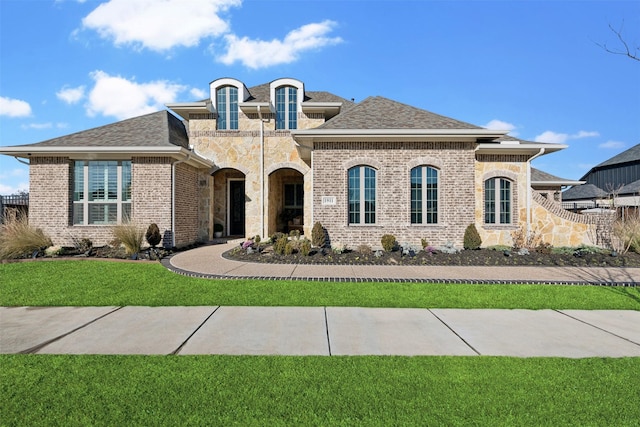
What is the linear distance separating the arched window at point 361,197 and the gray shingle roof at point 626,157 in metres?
38.8

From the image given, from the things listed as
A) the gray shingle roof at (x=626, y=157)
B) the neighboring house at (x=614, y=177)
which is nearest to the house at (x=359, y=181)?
the neighboring house at (x=614, y=177)

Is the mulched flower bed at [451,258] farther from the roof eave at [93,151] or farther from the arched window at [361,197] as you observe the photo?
the roof eave at [93,151]

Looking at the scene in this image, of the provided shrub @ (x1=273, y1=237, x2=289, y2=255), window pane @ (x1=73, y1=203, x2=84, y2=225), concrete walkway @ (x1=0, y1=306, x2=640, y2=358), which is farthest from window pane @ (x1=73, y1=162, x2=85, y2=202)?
concrete walkway @ (x1=0, y1=306, x2=640, y2=358)

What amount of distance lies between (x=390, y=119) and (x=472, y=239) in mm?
5238

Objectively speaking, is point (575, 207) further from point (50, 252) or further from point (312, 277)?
point (50, 252)

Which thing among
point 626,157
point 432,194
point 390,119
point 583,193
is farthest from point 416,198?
point 626,157

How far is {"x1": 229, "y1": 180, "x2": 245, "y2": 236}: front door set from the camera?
1658 cm

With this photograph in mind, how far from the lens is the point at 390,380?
3074mm

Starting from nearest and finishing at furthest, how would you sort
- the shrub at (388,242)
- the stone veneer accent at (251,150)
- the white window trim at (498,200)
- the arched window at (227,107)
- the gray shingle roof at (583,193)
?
the shrub at (388,242) < the white window trim at (498,200) < the stone veneer accent at (251,150) < the arched window at (227,107) < the gray shingle roof at (583,193)

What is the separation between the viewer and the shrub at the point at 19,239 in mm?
10244

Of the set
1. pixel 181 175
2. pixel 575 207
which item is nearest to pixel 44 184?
pixel 181 175

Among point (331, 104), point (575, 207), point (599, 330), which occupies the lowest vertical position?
point (599, 330)

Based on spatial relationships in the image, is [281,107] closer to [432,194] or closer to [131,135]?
[131,135]

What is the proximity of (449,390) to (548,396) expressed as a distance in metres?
0.84
